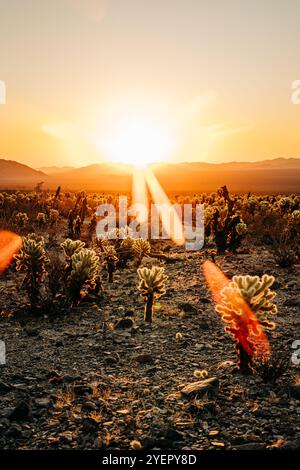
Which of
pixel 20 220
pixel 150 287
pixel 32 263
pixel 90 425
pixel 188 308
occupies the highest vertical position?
pixel 20 220

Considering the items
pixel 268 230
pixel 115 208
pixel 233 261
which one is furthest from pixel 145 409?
pixel 115 208

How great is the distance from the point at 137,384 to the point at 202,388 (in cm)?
86

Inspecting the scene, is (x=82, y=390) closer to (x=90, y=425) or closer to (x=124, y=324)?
(x=90, y=425)

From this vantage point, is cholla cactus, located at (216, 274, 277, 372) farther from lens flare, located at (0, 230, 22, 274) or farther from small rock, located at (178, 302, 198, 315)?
lens flare, located at (0, 230, 22, 274)

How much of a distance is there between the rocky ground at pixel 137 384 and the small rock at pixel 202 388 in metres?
0.02

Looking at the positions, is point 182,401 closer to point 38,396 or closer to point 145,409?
point 145,409

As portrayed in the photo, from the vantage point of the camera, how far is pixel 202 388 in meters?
4.84

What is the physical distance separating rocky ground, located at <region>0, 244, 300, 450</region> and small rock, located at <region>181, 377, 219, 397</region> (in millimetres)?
15

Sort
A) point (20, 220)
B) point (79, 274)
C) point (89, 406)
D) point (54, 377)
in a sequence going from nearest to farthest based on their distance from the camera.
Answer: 1. point (89, 406)
2. point (54, 377)
3. point (79, 274)
4. point (20, 220)

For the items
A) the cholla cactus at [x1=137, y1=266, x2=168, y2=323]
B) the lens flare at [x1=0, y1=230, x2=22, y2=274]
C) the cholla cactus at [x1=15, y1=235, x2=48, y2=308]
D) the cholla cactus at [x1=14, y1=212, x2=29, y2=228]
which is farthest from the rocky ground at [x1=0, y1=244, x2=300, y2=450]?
the cholla cactus at [x1=14, y1=212, x2=29, y2=228]

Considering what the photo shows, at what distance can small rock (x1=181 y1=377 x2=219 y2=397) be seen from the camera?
4812 mm

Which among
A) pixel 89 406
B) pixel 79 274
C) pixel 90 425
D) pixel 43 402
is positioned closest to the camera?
pixel 90 425

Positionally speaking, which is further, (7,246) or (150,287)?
(7,246)

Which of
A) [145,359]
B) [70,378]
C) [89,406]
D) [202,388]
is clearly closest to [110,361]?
[145,359]
